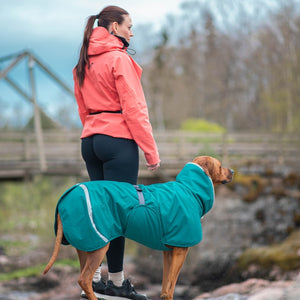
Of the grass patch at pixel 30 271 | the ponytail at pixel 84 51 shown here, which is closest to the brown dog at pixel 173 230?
the ponytail at pixel 84 51

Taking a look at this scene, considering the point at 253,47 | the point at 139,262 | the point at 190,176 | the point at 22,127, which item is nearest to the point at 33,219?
the point at 22,127

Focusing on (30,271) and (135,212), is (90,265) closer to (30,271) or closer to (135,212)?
(135,212)

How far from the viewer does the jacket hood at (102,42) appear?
2.29 metres

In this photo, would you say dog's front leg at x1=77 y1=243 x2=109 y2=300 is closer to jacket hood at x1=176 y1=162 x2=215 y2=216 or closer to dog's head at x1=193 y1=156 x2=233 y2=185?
jacket hood at x1=176 y1=162 x2=215 y2=216

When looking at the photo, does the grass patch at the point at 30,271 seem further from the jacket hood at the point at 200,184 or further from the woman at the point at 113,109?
the jacket hood at the point at 200,184

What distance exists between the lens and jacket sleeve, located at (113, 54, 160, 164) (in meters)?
2.21

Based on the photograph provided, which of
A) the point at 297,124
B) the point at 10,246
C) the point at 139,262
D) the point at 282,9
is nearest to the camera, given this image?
the point at 139,262

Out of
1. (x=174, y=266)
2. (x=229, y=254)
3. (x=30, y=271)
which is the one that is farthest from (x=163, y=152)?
(x=174, y=266)

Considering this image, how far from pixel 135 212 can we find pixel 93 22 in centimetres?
111

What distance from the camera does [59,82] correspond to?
26.0 feet

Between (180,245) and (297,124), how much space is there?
51.1ft

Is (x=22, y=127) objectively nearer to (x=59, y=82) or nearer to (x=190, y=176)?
(x=59, y=82)

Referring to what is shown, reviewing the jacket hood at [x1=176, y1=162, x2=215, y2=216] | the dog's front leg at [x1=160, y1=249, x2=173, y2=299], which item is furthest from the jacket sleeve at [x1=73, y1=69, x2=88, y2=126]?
the dog's front leg at [x1=160, y1=249, x2=173, y2=299]

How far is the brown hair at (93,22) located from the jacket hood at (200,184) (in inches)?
31.3
